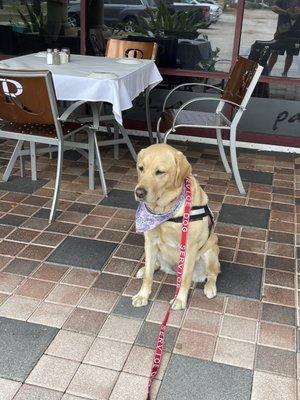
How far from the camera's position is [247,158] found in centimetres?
507

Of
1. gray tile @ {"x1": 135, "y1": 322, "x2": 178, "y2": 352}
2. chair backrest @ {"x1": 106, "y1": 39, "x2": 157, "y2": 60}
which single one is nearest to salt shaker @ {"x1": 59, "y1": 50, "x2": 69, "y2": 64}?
chair backrest @ {"x1": 106, "y1": 39, "x2": 157, "y2": 60}

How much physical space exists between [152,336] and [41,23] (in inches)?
172

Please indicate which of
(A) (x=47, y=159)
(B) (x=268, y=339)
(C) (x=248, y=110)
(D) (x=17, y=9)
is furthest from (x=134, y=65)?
(B) (x=268, y=339)

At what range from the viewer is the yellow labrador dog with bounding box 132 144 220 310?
7.43 ft

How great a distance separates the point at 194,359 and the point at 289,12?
395cm

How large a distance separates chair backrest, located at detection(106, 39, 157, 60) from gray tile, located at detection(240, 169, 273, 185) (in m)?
1.48

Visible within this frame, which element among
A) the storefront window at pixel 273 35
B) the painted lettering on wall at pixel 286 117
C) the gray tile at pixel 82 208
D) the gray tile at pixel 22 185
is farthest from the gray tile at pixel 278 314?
the storefront window at pixel 273 35

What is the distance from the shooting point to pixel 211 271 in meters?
2.75

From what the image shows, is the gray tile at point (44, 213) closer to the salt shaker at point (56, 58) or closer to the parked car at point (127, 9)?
the salt shaker at point (56, 58)

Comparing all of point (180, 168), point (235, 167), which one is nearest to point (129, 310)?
point (180, 168)

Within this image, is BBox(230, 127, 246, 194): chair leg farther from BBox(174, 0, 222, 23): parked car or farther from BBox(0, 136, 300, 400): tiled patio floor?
BBox(174, 0, 222, 23): parked car

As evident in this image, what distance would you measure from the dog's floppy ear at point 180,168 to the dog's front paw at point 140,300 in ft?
2.17

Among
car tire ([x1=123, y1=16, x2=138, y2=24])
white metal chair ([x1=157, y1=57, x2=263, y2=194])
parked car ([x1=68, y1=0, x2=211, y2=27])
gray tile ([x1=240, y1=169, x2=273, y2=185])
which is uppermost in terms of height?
parked car ([x1=68, y1=0, x2=211, y2=27])

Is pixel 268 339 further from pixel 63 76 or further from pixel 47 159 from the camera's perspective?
pixel 47 159
